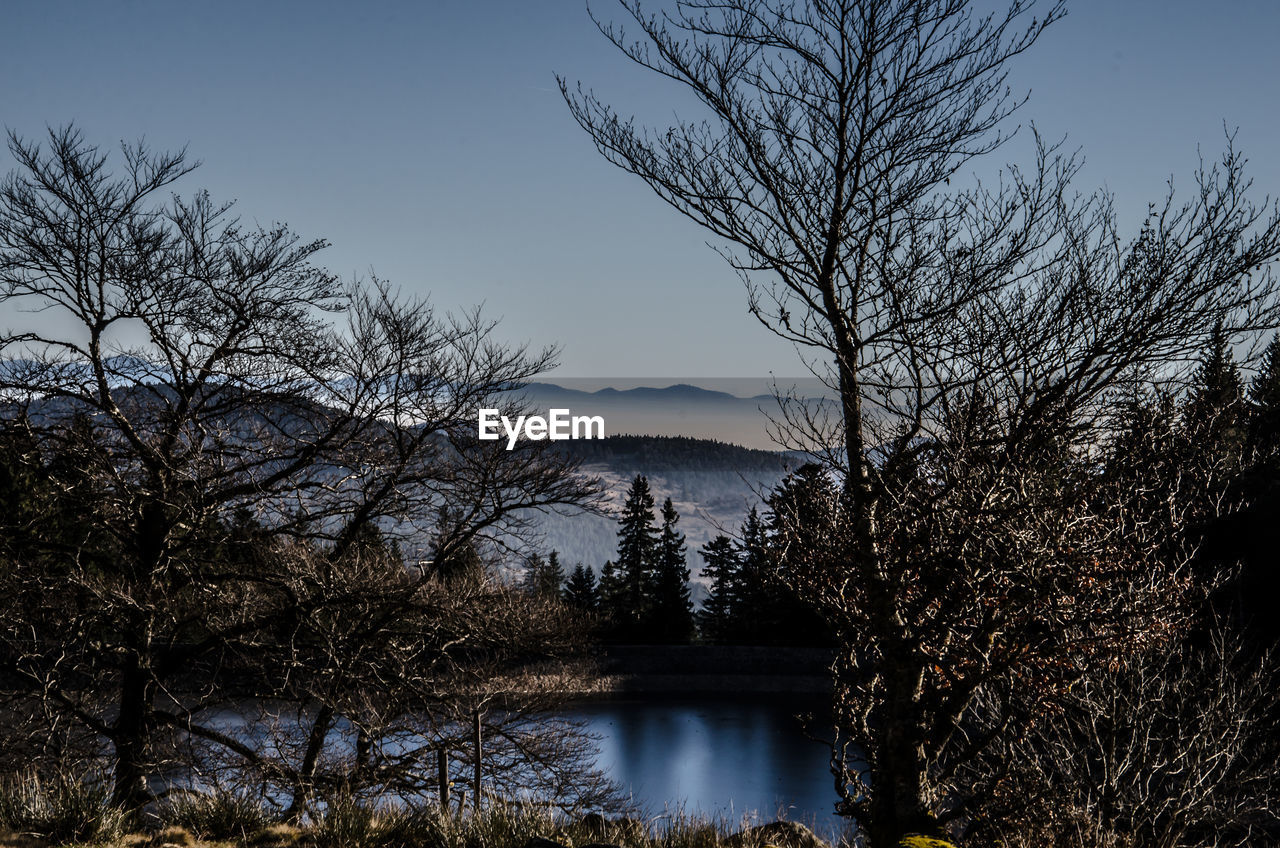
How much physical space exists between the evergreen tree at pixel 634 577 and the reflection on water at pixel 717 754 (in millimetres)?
4937

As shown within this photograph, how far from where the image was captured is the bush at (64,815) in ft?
25.3

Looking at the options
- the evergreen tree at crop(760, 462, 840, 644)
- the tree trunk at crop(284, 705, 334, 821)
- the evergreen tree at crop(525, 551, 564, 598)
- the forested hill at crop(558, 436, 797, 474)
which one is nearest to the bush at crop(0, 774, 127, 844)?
the tree trunk at crop(284, 705, 334, 821)

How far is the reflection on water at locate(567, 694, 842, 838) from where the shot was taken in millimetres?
24328

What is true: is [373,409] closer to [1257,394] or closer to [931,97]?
[931,97]

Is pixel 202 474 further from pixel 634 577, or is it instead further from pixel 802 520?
pixel 634 577

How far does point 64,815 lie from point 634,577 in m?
37.5

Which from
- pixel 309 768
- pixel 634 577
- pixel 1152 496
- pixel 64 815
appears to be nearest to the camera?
pixel 64 815

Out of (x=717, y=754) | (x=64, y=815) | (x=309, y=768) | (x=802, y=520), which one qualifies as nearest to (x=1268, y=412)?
(x=717, y=754)

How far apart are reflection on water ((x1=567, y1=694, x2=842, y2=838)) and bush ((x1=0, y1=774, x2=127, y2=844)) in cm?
1390

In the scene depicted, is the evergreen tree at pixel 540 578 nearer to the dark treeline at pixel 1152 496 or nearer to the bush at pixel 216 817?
the dark treeline at pixel 1152 496

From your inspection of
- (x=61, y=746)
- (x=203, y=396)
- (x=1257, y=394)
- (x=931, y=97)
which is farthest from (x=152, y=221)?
(x=1257, y=394)

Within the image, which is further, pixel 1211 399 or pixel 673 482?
pixel 673 482

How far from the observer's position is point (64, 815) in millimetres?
7785

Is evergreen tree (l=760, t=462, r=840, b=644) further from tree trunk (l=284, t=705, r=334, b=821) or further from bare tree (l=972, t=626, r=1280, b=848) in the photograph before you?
tree trunk (l=284, t=705, r=334, b=821)
